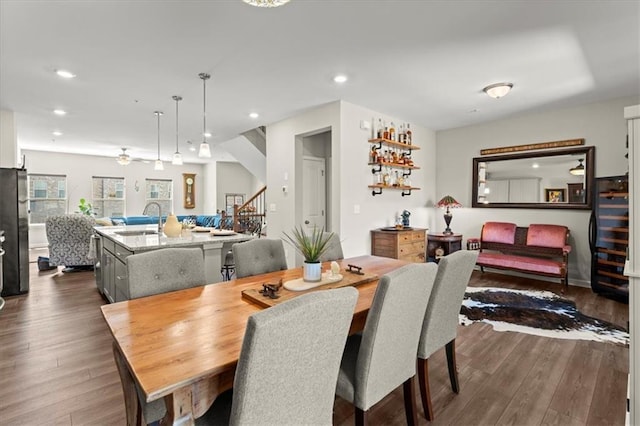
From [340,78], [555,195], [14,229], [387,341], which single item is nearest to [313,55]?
[340,78]

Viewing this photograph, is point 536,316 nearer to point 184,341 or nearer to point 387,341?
point 387,341

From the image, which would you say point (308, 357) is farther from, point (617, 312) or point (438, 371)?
point (617, 312)

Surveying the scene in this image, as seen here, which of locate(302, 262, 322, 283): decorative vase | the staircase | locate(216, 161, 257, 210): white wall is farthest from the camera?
locate(216, 161, 257, 210): white wall

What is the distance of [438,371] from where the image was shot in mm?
2355

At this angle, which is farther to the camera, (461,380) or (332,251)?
(332,251)

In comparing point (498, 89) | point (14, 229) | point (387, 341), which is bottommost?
→ point (387, 341)

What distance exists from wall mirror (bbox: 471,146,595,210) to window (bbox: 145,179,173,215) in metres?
9.42

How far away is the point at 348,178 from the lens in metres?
4.39

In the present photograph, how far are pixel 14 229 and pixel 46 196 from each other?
5.84 meters

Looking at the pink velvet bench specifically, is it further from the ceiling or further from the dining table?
the dining table

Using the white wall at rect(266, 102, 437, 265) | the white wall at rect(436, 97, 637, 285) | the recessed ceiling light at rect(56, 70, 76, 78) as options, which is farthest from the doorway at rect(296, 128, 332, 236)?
the recessed ceiling light at rect(56, 70, 76, 78)

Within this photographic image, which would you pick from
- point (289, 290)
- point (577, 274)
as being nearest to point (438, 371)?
point (289, 290)

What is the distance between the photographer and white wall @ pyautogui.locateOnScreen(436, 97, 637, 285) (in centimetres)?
427

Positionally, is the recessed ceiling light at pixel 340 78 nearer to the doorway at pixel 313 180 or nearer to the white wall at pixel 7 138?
the doorway at pixel 313 180
